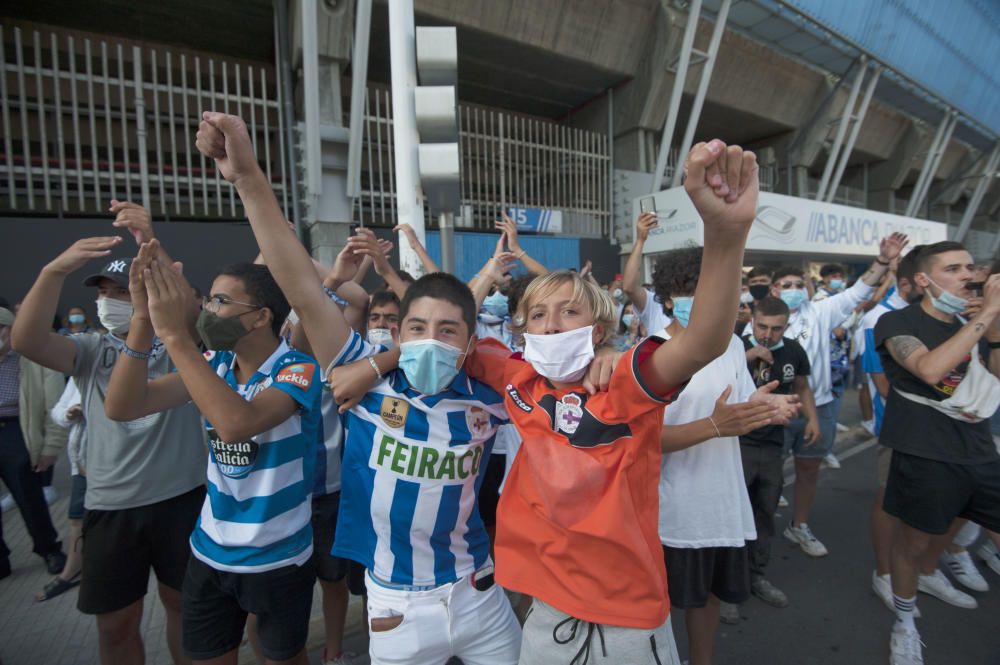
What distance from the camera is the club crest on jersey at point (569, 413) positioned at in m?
1.46

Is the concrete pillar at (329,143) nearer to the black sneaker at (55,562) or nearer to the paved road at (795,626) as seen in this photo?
the black sneaker at (55,562)

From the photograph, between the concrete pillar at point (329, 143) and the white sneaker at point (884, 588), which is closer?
the white sneaker at point (884, 588)

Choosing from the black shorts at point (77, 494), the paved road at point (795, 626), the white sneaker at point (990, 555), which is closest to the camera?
the paved road at point (795, 626)

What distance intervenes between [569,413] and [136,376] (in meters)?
1.58

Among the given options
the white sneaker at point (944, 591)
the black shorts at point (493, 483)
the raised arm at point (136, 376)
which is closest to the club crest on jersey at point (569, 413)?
the raised arm at point (136, 376)

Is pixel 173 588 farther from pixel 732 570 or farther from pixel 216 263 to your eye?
pixel 216 263

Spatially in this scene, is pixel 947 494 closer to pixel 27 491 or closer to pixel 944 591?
pixel 944 591

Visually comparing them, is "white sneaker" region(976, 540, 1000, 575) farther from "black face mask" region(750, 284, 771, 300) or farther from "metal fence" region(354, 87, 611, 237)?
"metal fence" region(354, 87, 611, 237)

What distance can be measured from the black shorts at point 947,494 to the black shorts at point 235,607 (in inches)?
114

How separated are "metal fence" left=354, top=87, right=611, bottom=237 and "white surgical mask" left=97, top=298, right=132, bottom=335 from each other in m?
9.35

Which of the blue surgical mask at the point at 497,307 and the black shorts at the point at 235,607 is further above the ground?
the blue surgical mask at the point at 497,307

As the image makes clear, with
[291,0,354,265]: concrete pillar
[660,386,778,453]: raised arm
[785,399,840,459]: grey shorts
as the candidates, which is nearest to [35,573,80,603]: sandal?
[660,386,778,453]: raised arm

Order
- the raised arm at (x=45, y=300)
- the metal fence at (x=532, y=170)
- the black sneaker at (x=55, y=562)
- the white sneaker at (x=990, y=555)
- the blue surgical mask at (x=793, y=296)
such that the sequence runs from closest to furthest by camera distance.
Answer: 1. the raised arm at (x=45, y=300)
2. the white sneaker at (x=990, y=555)
3. the black sneaker at (x=55, y=562)
4. the blue surgical mask at (x=793, y=296)
5. the metal fence at (x=532, y=170)

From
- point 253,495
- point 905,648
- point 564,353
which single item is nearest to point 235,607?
point 253,495
